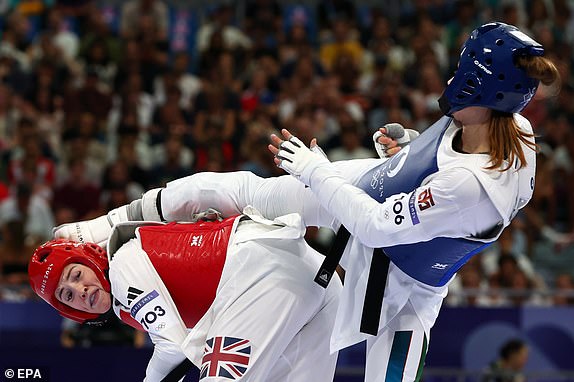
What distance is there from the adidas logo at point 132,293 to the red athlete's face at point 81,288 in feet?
0.86

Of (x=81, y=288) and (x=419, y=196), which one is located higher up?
(x=419, y=196)

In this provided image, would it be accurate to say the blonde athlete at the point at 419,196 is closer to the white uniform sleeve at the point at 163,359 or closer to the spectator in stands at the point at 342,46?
the white uniform sleeve at the point at 163,359

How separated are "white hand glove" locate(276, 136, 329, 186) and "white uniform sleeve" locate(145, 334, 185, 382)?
3.40 ft

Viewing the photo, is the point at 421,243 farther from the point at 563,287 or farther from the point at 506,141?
the point at 563,287

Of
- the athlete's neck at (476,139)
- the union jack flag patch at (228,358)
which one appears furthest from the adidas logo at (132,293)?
the athlete's neck at (476,139)

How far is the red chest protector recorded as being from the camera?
191 inches

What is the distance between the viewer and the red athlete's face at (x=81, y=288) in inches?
197

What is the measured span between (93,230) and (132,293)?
737 millimetres

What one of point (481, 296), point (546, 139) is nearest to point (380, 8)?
point (546, 139)

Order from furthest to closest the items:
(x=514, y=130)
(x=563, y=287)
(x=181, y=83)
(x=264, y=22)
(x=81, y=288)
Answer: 1. (x=264, y=22)
2. (x=181, y=83)
3. (x=563, y=287)
4. (x=81, y=288)
5. (x=514, y=130)

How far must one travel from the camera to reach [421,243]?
462 cm

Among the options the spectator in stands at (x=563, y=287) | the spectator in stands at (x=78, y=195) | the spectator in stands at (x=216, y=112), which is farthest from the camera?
the spectator in stands at (x=216, y=112)

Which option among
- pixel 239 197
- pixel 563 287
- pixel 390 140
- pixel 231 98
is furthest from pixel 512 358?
pixel 231 98

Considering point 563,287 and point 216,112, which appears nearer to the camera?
point 563,287
